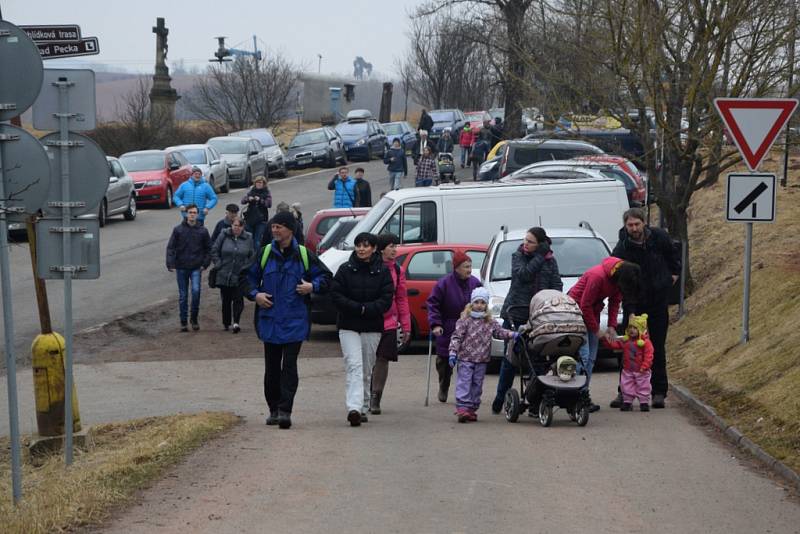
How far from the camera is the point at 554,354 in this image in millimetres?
10727

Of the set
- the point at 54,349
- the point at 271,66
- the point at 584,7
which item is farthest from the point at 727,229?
the point at 271,66

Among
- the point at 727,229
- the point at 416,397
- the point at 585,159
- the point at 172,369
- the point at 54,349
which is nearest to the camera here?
the point at 54,349

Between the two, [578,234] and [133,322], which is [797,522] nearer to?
[578,234]

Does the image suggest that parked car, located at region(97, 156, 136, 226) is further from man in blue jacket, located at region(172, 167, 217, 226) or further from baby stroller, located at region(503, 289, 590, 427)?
baby stroller, located at region(503, 289, 590, 427)

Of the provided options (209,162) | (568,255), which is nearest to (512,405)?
(568,255)

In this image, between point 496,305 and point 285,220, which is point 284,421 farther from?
point 496,305

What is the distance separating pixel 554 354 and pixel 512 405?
28.5 inches

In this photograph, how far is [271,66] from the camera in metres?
67.2

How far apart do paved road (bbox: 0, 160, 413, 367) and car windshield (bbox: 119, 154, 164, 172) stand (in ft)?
4.02

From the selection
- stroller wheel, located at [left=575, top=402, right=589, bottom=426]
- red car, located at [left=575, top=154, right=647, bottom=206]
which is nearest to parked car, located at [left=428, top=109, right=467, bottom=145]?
red car, located at [left=575, top=154, right=647, bottom=206]

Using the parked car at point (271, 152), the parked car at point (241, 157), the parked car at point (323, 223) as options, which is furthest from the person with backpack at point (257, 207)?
the parked car at point (271, 152)

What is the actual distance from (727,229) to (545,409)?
12.2 meters

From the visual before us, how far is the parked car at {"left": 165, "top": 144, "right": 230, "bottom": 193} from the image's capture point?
37.7 meters

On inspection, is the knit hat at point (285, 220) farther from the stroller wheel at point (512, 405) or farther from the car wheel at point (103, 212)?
the car wheel at point (103, 212)
